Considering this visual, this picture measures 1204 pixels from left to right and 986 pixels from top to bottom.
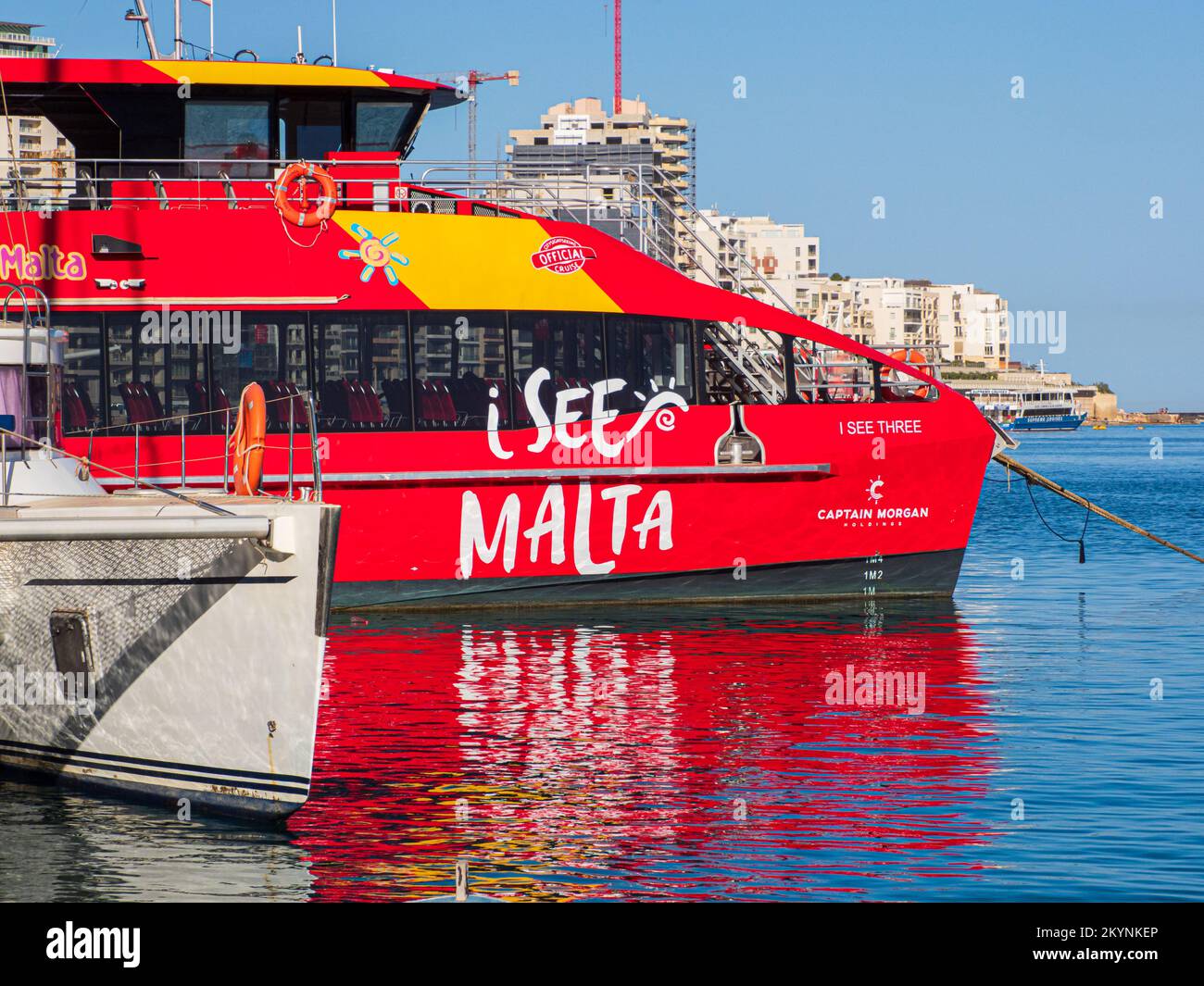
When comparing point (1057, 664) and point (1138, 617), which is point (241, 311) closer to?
point (1057, 664)

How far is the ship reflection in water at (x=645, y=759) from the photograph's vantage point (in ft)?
30.8

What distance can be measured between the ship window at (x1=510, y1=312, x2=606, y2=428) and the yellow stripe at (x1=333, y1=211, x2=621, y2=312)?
0.51ft

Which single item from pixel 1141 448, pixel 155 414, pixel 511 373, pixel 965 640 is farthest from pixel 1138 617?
pixel 1141 448

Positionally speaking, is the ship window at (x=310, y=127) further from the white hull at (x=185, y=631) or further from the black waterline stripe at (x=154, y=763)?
the black waterline stripe at (x=154, y=763)

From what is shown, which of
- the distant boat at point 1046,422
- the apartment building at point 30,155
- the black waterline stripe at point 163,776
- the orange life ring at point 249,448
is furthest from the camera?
the distant boat at point 1046,422

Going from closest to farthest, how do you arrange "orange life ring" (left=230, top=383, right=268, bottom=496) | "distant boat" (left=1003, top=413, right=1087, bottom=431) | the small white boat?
the small white boat
"orange life ring" (left=230, top=383, right=268, bottom=496)
"distant boat" (left=1003, top=413, right=1087, bottom=431)

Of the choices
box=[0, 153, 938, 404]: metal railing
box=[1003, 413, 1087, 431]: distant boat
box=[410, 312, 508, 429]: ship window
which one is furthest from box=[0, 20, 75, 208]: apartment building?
box=[1003, 413, 1087, 431]: distant boat

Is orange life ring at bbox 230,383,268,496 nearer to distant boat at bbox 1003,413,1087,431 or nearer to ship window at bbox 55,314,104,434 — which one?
ship window at bbox 55,314,104,434

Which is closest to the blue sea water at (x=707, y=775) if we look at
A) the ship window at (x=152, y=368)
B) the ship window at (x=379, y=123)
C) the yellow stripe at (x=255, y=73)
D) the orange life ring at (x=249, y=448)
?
the orange life ring at (x=249, y=448)

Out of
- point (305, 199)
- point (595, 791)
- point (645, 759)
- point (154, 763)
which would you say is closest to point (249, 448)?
point (154, 763)

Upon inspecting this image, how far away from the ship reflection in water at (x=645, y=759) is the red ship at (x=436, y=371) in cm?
98

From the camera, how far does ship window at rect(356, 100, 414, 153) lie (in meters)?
19.7

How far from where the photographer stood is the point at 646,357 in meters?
18.6
